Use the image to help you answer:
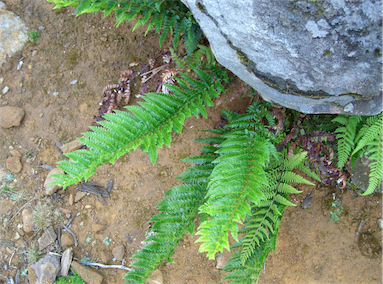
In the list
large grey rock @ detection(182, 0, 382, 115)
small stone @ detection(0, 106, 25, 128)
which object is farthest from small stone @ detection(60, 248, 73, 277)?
large grey rock @ detection(182, 0, 382, 115)

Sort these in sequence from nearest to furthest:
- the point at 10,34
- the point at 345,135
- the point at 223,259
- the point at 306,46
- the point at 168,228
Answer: the point at 306,46, the point at 168,228, the point at 345,135, the point at 223,259, the point at 10,34

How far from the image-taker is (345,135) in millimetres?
2613

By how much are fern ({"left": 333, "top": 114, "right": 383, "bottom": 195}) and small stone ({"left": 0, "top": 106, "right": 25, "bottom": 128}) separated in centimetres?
365

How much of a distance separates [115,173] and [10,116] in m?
1.51

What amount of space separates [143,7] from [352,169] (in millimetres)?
2699

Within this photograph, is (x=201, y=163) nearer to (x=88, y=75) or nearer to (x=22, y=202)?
(x=88, y=75)

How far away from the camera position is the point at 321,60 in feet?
5.85

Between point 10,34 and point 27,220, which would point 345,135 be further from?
point 10,34

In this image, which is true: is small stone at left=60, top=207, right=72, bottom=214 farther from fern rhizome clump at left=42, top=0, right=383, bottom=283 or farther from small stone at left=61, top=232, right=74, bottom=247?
fern rhizome clump at left=42, top=0, right=383, bottom=283

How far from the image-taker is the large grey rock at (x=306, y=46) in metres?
1.64

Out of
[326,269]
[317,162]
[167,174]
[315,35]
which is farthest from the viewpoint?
[167,174]

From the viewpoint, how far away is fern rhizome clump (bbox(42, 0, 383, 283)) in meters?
1.83

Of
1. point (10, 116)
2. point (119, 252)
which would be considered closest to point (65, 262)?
point (119, 252)

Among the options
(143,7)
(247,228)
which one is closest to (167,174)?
(247,228)
